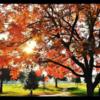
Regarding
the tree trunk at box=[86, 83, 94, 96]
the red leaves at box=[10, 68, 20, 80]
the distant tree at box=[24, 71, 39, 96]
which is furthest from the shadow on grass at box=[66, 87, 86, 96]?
the red leaves at box=[10, 68, 20, 80]

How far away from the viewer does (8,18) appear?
11.1 metres

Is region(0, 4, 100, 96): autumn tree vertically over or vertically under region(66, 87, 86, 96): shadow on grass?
over

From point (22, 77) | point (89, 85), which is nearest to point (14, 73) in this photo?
point (22, 77)

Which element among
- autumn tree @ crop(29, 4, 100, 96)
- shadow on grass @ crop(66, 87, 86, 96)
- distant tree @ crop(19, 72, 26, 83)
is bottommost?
shadow on grass @ crop(66, 87, 86, 96)

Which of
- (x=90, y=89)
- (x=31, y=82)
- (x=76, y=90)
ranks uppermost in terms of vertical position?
(x=31, y=82)

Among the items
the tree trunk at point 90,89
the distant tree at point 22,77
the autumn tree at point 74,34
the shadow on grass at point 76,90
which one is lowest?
the shadow on grass at point 76,90

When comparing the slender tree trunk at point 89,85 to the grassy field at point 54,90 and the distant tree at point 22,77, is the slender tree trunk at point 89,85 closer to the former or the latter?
the grassy field at point 54,90

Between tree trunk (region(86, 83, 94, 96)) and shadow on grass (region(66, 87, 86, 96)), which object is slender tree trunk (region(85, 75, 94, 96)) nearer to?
tree trunk (region(86, 83, 94, 96))

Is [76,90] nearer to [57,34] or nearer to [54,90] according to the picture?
[54,90]

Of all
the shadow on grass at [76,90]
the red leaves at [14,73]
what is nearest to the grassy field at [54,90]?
the shadow on grass at [76,90]

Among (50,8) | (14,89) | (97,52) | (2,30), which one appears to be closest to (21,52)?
(2,30)

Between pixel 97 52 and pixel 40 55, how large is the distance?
2.49m

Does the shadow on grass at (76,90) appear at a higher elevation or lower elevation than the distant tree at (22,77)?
lower

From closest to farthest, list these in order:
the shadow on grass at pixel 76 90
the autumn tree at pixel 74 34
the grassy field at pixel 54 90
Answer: the autumn tree at pixel 74 34
the grassy field at pixel 54 90
the shadow on grass at pixel 76 90
